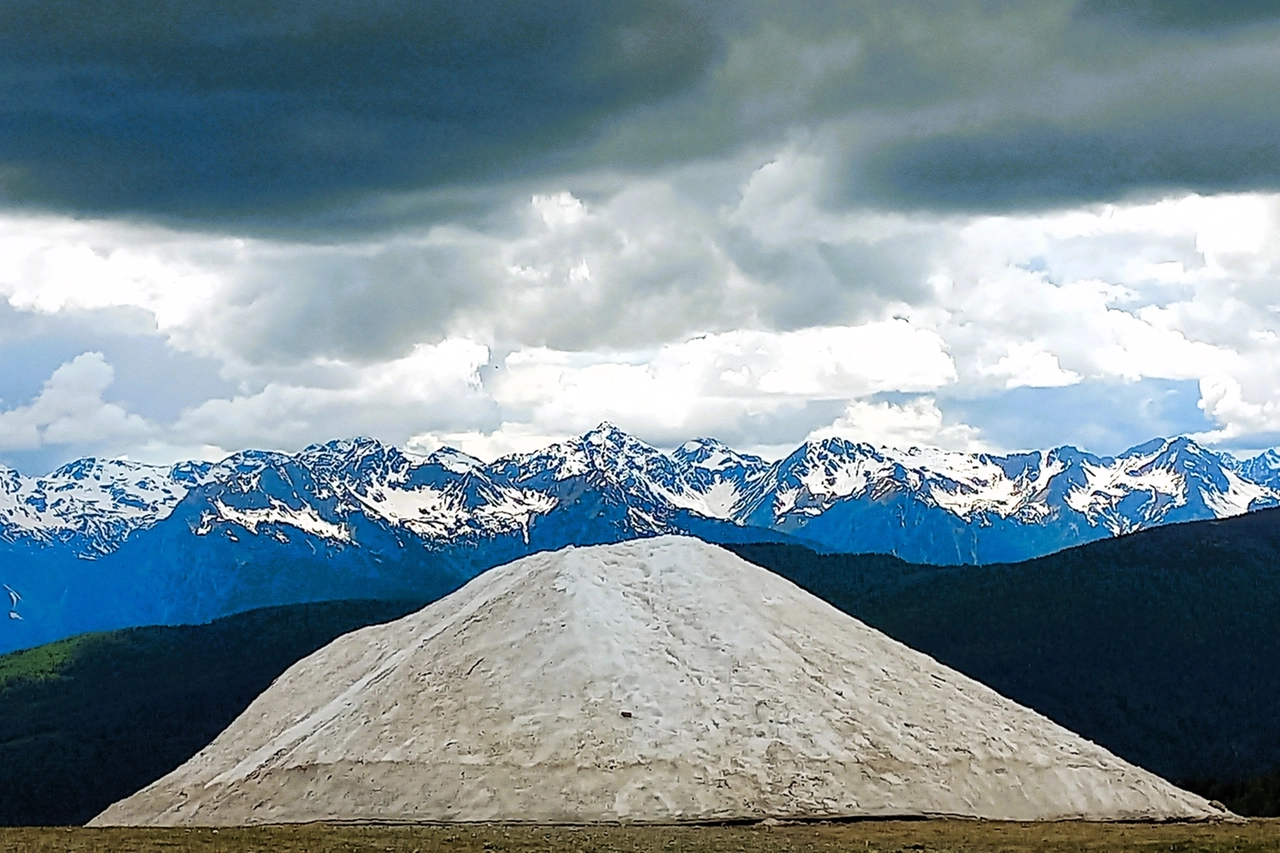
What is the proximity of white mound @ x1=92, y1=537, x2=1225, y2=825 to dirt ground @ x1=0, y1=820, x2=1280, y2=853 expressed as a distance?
8.16 ft

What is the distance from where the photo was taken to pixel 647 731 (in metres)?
56.9

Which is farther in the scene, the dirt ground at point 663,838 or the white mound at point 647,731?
the white mound at point 647,731

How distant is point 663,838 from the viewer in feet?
154

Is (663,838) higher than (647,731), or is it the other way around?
(647,731)

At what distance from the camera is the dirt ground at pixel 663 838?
44062mm

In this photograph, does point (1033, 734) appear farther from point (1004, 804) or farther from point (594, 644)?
point (594, 644)

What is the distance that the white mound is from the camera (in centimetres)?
5475

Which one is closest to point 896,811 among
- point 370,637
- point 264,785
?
point 264,785

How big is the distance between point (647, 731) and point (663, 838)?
10.0 m

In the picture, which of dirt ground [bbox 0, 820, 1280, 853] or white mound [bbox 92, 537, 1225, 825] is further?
white mound [bbox 92, 537, 1225, 825]

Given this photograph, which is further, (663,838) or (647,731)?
(647,731)

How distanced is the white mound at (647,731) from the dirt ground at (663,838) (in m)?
2.49

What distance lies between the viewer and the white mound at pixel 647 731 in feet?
180

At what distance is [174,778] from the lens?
69.4m
